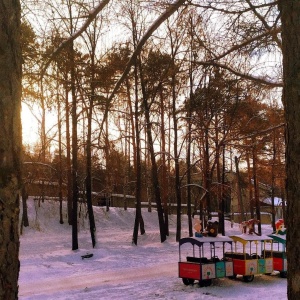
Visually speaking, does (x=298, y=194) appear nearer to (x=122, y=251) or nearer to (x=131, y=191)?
(x=122, y=251)

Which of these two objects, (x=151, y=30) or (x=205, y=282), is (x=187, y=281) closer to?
(x=205, y=282)

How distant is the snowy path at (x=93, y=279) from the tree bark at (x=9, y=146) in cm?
1015

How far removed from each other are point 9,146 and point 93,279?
40.8 feet

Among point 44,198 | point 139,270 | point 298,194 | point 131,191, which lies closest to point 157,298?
point 139,270

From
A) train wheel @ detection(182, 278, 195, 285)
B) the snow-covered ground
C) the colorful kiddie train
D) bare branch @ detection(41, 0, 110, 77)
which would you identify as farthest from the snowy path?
bare branch @ detection(41, 0, 110, 77)

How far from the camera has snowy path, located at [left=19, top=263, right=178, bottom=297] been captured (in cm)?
1247

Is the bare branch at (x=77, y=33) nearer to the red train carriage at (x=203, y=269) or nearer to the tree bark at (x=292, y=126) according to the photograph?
the tree bark at (x=292, y=126)

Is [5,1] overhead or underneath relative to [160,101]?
underneath

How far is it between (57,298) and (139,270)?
514 centimetres

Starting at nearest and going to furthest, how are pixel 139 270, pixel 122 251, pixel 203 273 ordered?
pixel 203 273, pixel 139 270, pixel 122 251

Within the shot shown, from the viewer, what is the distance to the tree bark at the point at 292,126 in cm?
319

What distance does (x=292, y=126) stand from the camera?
10.6 feet

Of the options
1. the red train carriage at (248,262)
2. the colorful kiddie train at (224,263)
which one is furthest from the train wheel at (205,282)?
the red train carriage at (248,262)

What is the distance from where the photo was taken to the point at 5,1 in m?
2.31
